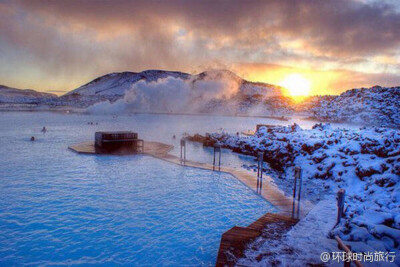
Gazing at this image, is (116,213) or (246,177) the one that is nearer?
(116,213)

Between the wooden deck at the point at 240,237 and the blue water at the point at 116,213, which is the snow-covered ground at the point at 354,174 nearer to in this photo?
the wooden deck at the point at 240,237

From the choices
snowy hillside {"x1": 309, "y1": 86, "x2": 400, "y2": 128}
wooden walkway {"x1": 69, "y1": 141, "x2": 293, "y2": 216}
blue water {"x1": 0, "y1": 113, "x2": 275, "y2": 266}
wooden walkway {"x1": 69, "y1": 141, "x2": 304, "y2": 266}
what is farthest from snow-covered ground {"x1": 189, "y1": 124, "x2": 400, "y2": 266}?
snowy hillside {"x1": 309, "y1": 86, "x2": 400, "y2": 128}

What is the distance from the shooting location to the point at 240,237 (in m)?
7.50

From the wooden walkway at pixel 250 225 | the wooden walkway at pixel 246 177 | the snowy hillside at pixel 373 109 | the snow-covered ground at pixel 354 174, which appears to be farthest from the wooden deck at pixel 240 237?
the snowy hillside at pixel 373 109

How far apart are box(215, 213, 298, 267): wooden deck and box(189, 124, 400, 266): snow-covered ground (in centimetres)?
184

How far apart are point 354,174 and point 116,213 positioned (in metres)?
15.0

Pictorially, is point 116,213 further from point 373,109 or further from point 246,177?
point 373,109

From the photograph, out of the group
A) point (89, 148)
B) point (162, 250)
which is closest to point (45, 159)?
point (89, 148)

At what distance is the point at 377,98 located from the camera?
370 feet

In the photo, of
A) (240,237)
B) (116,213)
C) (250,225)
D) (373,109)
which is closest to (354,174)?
(250,225)

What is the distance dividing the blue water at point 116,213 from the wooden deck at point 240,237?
0.97 m

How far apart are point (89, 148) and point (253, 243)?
68.0 ft

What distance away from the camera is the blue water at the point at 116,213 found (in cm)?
783

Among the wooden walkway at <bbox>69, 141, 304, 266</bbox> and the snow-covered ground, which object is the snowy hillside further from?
the wooden walkway at <bbox>69, 141, 304, 266</bbox>
